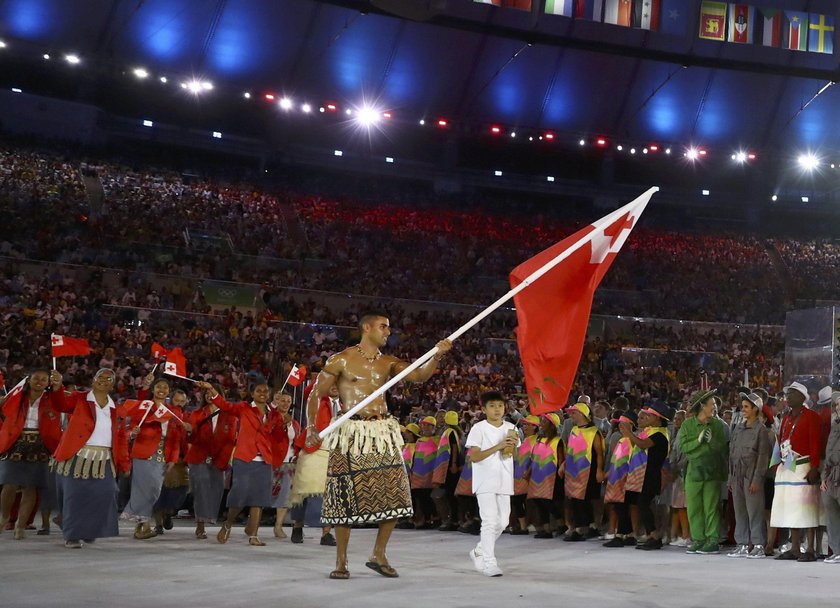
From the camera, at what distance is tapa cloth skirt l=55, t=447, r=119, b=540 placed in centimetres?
933

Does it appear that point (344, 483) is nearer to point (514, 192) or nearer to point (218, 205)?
point (218, 205)

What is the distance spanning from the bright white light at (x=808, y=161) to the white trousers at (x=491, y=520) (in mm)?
31070

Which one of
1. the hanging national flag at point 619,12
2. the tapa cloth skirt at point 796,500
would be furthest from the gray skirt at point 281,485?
the hanging national flag at point 619,12

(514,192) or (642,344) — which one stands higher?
(514,192)

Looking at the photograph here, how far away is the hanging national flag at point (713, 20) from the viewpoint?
3069 cm

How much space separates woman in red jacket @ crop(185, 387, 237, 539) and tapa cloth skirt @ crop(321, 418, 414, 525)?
13.3 feet

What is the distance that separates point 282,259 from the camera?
93.8 ft

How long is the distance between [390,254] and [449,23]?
22.8ft

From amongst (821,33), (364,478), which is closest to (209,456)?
(364,478)

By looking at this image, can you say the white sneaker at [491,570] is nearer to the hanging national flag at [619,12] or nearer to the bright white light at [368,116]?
the hanging national flag at [619,12]

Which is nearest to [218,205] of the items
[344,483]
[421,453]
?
[421,453]

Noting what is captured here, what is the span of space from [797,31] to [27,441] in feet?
89.2

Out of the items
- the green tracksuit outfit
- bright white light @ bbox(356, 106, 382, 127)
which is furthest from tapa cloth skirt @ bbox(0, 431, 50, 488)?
bright white light @ bbox(356, 106, 382, 127)

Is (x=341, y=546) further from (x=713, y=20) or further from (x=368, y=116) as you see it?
(x=368, y=116)
